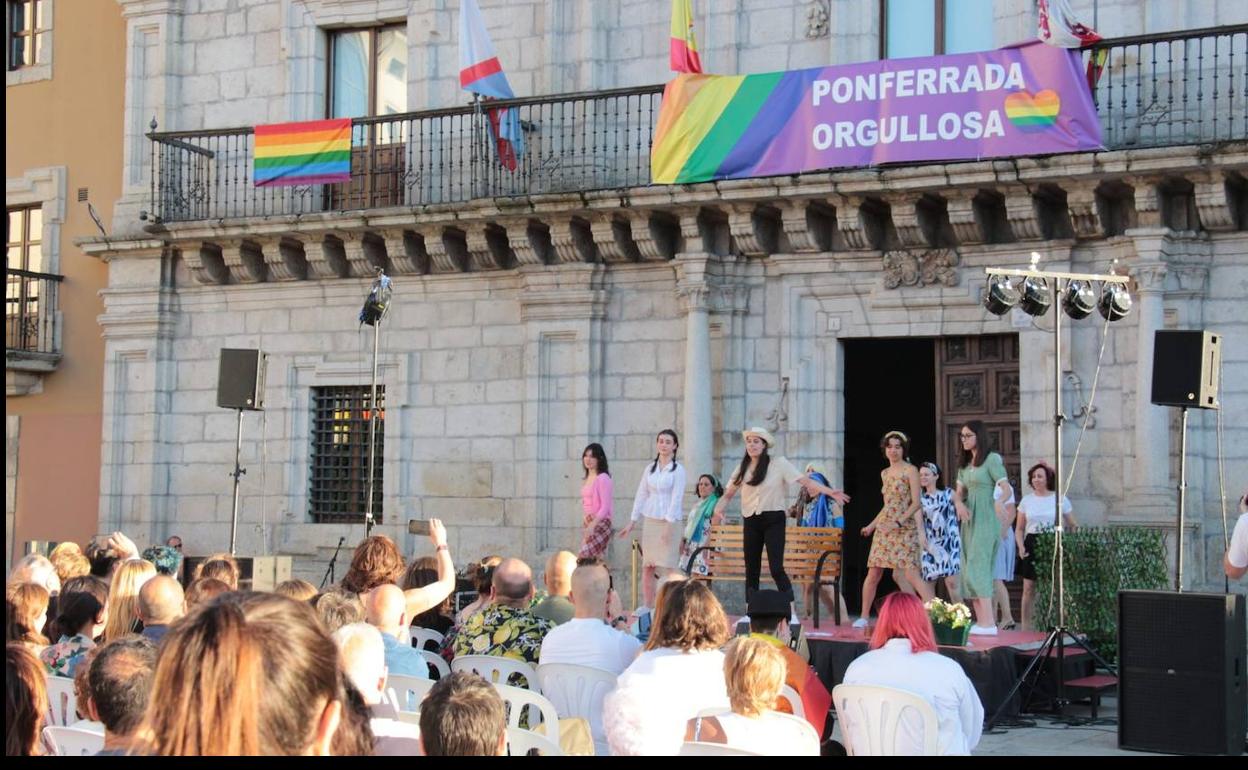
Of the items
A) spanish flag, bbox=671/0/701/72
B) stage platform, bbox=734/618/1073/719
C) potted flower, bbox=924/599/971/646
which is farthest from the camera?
spanish flag, bbox=671/0/701/72

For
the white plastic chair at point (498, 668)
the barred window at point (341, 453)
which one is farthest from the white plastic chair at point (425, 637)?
the barred window at point (341, 453)

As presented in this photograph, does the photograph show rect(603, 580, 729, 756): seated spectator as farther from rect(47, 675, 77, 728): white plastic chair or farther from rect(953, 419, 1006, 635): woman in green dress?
rect(953, 419, 1006, 635): woman in green dress

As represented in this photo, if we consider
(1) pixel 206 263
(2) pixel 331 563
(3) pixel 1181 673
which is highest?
(1) pixel 206 263

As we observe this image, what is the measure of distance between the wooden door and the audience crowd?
19.0ft

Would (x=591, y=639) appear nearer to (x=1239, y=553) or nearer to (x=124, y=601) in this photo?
(x=124, y=601)

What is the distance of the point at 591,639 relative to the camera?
6797mm

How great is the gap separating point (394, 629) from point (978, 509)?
21.6ft

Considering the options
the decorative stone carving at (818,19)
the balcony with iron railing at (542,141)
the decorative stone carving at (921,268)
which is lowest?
the decorative stone carving at (921,268)

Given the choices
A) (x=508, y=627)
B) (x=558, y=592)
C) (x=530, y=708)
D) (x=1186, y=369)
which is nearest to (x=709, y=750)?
(x=530, y=708)

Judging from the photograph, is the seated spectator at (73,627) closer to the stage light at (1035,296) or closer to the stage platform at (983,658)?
the stage platform at (983,658)

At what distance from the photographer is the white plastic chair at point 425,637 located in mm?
8555

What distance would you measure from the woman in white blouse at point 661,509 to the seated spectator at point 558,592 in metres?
4.87

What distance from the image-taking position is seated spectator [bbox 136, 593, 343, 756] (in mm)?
2453

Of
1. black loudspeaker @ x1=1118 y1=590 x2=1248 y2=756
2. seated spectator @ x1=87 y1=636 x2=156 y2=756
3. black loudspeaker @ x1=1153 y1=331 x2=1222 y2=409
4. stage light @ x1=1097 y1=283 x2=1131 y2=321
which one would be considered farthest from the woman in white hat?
seated spectator @ x1=87 y1=636 x2=156 y2=756
